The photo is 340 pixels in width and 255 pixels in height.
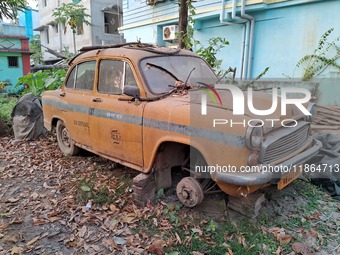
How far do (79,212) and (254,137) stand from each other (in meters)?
2.37

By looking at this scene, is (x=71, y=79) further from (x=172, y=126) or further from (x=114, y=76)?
(x=172, y=126)

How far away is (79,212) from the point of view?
3.62 meters

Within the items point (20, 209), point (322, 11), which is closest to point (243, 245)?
point (20, 209)

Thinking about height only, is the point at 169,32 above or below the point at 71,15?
below

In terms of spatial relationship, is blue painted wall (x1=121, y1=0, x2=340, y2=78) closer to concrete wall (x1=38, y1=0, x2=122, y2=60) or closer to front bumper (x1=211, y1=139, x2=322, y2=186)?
front bumper (x1=211, y1=139, x2=322, y2=186)

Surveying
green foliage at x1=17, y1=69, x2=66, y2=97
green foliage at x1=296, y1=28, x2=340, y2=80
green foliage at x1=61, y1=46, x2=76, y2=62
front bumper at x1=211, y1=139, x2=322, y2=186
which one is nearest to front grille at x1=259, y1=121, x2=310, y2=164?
front bumper at x1=211, y1=139, x2=322, y2=186

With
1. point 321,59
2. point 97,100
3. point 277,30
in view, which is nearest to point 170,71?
point 97,100

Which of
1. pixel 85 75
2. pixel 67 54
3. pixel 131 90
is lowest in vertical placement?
pixel 131 90

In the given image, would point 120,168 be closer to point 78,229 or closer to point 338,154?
point 78,229

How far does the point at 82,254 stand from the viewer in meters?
2.91

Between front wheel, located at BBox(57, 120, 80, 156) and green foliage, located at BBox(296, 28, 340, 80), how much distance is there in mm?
5850

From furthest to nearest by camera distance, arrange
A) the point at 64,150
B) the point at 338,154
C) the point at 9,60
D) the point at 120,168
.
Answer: the point at 9,60, the point at 64,150, the point at 120,168, the point at 338,154

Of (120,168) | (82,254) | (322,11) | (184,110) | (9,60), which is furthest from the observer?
(9,60)

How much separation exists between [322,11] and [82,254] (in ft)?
24.1
